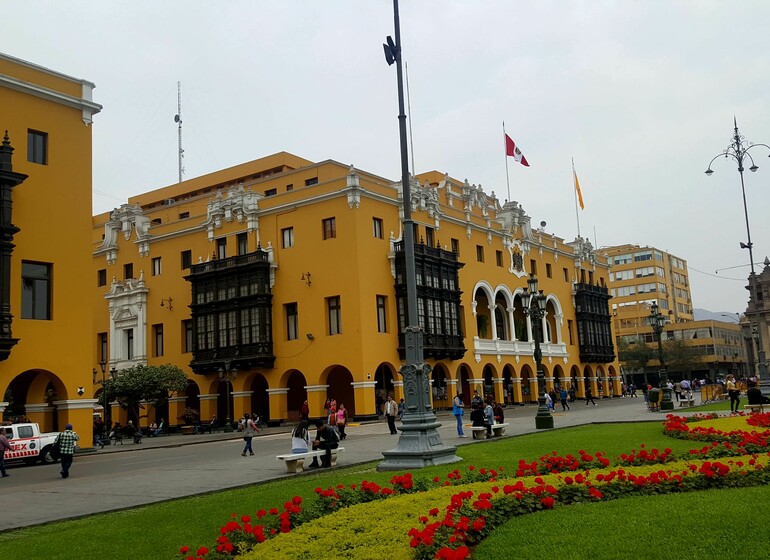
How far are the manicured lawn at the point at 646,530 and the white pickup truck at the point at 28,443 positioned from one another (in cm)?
2207

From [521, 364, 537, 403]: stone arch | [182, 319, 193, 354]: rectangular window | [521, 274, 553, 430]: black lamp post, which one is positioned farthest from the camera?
[521, 364, 537, 403]: stone arch

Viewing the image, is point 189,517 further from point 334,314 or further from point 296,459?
point 334,314

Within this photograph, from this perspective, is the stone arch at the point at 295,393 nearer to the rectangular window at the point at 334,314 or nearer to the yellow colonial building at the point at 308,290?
the yellow colonial building at the point at 308,290

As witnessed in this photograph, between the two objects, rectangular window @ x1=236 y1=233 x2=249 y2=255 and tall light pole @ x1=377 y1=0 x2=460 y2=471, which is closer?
tall light pole @ x1=377 y1=0 x2=460 y2=471

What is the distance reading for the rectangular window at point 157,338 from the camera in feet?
165

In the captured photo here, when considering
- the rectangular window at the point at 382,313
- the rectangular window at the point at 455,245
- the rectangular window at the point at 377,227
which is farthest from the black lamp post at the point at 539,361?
the rectangular window at the point at 455,245

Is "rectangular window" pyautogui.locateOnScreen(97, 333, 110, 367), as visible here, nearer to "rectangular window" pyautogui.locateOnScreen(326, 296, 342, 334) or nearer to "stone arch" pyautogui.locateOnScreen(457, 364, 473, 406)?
Answer: "rectangular window" pyautogui.locateOnScreen(326, 296, 342, 334)

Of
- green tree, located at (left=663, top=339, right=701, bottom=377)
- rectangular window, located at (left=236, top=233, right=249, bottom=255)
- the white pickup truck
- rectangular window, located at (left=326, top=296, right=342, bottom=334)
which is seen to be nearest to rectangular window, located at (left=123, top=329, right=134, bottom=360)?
rectangular window, located at (left=236, top=233, right=249, bottom=255)

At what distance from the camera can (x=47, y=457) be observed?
26.1 meters

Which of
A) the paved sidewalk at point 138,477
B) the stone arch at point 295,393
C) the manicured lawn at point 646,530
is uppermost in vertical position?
the stone arch at point 295,393

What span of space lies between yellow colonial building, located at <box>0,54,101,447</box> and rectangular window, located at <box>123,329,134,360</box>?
19589 mm

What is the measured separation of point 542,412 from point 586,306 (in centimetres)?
4189

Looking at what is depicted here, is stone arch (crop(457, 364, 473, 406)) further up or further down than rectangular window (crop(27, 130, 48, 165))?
further down

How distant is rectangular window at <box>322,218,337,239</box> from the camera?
42.5 m
